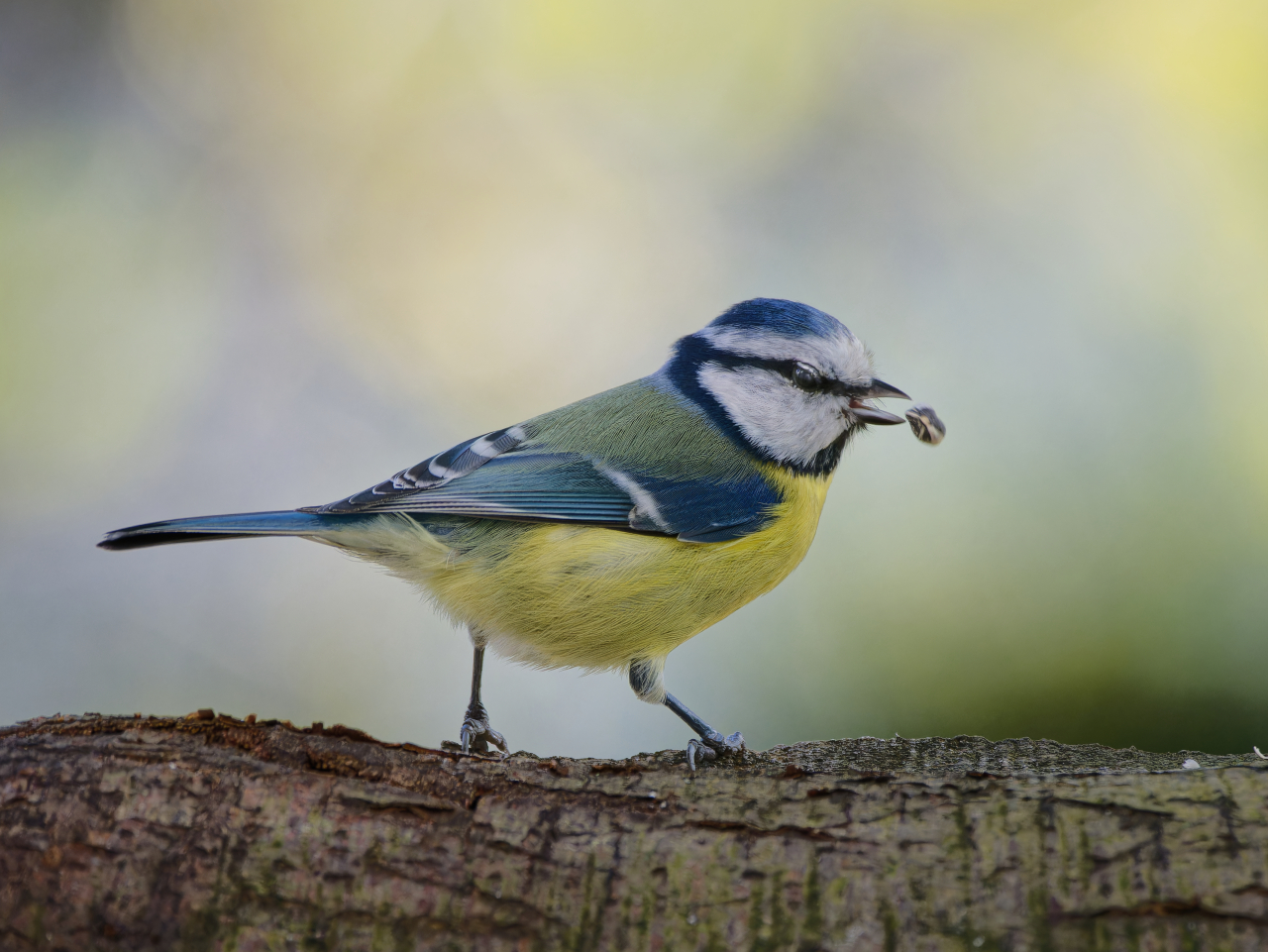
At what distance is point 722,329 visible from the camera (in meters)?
2.22

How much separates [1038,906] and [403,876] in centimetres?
67

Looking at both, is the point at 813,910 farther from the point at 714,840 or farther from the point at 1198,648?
the point at 1198,648

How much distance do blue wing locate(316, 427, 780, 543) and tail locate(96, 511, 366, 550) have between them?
3cm

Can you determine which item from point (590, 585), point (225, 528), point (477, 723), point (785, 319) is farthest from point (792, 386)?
point (225, 528)

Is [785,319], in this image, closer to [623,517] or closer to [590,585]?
[623,517]

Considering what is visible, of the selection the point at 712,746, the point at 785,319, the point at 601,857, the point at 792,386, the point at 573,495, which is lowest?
the point at 601,857

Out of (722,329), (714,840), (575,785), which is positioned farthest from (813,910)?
(722,329)

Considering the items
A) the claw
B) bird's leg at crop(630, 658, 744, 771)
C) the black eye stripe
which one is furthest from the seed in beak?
the claw

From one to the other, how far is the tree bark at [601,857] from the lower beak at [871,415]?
3.16 feet

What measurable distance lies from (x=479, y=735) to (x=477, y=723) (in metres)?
0.03

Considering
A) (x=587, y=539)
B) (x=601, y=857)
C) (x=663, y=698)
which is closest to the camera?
(x=601, y=857)

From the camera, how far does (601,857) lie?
42.3 inches

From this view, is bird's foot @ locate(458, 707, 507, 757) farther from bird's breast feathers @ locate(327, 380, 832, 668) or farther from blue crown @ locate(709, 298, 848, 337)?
blue crown @ locate(709, 298, 848, 337)

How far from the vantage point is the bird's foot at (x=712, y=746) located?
1766 mm
